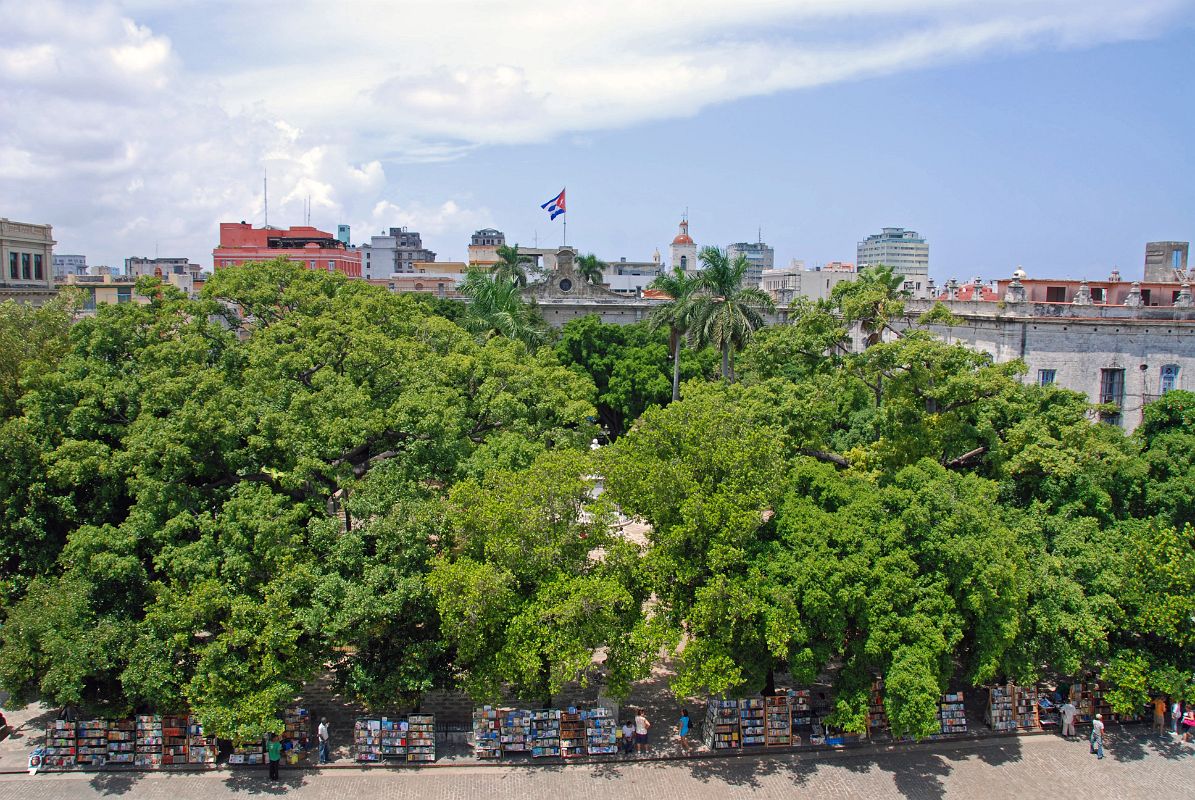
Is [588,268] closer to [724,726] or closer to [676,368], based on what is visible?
[676,368]

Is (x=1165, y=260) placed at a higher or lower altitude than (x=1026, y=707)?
higher

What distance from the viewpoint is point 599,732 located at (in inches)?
893

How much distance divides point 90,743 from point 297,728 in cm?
478

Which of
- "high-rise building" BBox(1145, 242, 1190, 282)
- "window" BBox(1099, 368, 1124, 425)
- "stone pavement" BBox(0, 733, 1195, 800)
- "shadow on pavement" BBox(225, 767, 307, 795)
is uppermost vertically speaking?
"high-rise building" BBox(1145, 242, 1190, 282)

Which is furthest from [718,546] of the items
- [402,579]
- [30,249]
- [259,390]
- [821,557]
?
[30,249]

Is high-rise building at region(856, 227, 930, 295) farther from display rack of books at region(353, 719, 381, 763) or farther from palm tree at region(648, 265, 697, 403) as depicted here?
display rack of books at region(353, 719, 381, 763)

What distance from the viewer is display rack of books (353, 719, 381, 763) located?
22219 millimetres

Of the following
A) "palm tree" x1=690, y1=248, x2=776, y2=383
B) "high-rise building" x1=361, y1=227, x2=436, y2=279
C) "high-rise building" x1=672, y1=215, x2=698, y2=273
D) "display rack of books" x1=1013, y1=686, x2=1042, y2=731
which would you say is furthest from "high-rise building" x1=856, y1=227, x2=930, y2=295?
"display rack of books" x1=1013, y1=686, x2=1042, y2=731

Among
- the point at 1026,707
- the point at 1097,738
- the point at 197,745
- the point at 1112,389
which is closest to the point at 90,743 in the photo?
the point at 197,745

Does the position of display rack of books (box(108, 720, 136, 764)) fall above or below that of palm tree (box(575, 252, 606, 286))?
below

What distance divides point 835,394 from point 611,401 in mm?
22000

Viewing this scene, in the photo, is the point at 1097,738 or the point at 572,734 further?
the point at 1097,738

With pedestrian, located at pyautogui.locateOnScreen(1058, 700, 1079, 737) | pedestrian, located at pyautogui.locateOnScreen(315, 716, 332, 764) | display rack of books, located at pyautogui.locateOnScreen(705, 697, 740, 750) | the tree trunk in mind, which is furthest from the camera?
the tree trunk

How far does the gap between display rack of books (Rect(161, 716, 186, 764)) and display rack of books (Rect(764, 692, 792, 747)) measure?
14161mm
